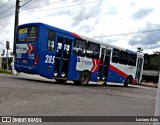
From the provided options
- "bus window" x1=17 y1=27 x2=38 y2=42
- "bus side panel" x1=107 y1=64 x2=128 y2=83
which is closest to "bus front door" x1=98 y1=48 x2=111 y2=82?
"bus side panel" x1=107 y1=64 x2=128 y2=83

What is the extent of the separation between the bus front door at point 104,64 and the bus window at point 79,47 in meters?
2.00

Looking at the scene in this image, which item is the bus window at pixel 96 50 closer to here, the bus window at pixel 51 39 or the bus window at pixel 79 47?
the bus window at pixel 79 47

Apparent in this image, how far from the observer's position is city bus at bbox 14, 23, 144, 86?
14828 millimetres

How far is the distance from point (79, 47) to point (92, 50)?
138 cm

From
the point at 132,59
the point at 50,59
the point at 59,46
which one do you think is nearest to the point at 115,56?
the point at 132,59

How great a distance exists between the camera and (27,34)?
51.5ft

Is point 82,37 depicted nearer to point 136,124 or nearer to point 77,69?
point 77,69

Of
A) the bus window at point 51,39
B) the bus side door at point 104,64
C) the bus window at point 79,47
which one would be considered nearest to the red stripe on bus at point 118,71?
the bus side door at point 104,64

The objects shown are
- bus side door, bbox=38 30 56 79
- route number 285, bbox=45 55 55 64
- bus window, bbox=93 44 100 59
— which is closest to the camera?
bus side door, bbox=38 30 56 79

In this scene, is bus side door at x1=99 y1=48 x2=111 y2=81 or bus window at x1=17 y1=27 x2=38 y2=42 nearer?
bus window at x1=17 y1=27 x2=38 y2=42

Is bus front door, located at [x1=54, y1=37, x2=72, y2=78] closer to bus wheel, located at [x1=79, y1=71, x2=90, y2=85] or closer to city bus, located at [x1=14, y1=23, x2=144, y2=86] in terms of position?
city bus, located at [x1=14, y1=23, x2=144, y2=86]

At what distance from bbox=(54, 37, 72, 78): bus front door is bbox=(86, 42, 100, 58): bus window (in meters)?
1.73

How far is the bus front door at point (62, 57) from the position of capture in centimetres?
1545

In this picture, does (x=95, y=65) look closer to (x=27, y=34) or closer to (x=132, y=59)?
(x=27, y=34)
